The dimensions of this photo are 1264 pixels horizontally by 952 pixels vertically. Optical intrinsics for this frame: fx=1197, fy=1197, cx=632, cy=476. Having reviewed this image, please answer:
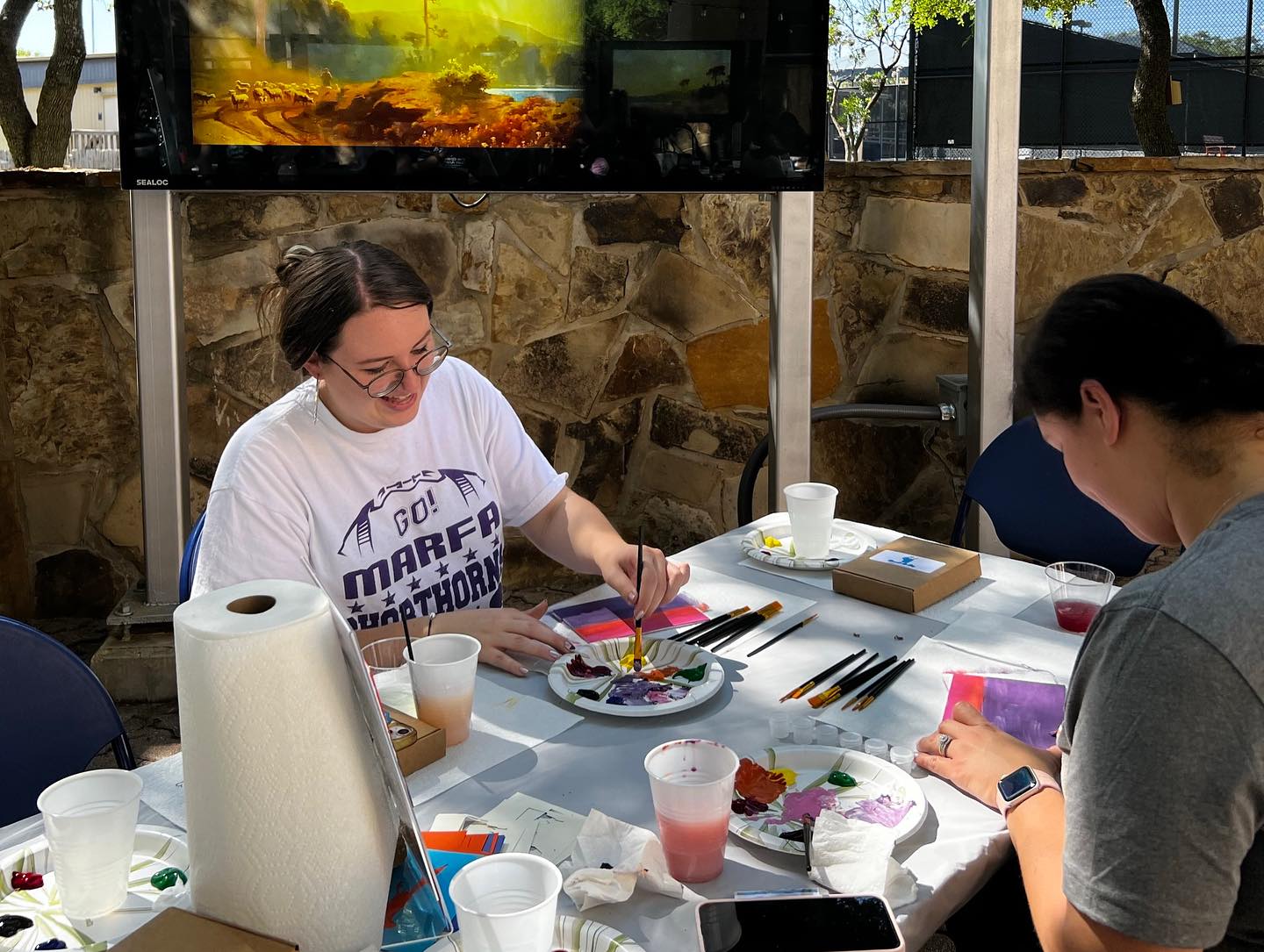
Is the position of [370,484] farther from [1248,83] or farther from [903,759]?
[1248,83]

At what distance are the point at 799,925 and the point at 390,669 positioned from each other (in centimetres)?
72

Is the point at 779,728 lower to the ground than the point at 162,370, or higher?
lower

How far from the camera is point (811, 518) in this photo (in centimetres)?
205

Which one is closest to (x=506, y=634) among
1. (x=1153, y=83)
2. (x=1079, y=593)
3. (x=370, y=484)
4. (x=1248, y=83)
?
(x=370, y=484)

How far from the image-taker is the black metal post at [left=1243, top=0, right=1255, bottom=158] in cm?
695

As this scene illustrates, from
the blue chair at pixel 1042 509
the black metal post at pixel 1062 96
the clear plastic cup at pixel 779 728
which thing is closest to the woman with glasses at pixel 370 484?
the clear plastic cup at pixel 779 728

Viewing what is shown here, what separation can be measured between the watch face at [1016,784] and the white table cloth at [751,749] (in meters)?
0.03

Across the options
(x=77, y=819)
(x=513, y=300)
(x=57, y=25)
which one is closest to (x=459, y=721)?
(x=77, y=819)

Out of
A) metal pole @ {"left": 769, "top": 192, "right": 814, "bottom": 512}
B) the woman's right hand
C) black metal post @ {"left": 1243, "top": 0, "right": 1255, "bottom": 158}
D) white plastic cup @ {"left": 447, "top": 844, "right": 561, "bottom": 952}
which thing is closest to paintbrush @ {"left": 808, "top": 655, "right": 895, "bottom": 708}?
the woman's right hand

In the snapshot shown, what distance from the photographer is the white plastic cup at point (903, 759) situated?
136cm

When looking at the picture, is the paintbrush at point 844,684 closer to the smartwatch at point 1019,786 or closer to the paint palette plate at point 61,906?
the smartwatch at point 1019,786

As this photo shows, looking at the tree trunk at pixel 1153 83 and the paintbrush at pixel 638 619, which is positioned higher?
the tree trunk at pixel 1153 83

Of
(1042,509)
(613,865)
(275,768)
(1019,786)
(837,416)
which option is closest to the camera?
(275,768)

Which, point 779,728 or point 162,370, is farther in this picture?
point 162,370
